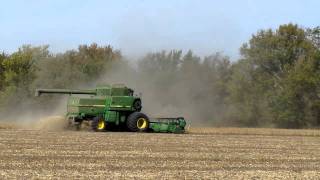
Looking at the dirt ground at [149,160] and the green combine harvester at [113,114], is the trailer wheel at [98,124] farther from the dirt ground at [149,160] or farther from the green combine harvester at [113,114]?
the dirt ground at [149,160]

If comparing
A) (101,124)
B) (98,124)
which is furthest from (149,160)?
(101,124)

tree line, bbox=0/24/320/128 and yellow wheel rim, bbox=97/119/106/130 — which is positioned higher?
tree line, bbox=0/24/320/128

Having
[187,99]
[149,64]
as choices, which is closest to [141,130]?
[187,99]

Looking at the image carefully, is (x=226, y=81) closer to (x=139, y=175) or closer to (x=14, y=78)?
(x=14, y=78)

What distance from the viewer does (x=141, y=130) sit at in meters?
38.7

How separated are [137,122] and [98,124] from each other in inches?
95.7

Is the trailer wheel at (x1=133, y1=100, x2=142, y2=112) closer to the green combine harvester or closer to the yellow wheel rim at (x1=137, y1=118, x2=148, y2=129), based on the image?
the green combine harvester

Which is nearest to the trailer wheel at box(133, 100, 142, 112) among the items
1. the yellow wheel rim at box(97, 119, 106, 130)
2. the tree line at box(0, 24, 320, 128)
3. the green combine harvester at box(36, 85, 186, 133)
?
the green combine harvester at box(36, 85, 186, 133)

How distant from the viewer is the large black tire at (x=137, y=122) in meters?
38.5

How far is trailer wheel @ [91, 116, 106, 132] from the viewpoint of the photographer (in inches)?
1497

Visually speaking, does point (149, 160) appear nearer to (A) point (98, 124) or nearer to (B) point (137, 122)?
(A) point (98, 124)

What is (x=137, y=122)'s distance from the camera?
38.6m

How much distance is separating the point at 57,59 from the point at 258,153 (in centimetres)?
5151

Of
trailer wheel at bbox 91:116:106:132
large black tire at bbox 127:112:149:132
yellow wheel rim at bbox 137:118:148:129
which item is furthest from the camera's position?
yellow wheel rim at bbox 137:118:148:129
